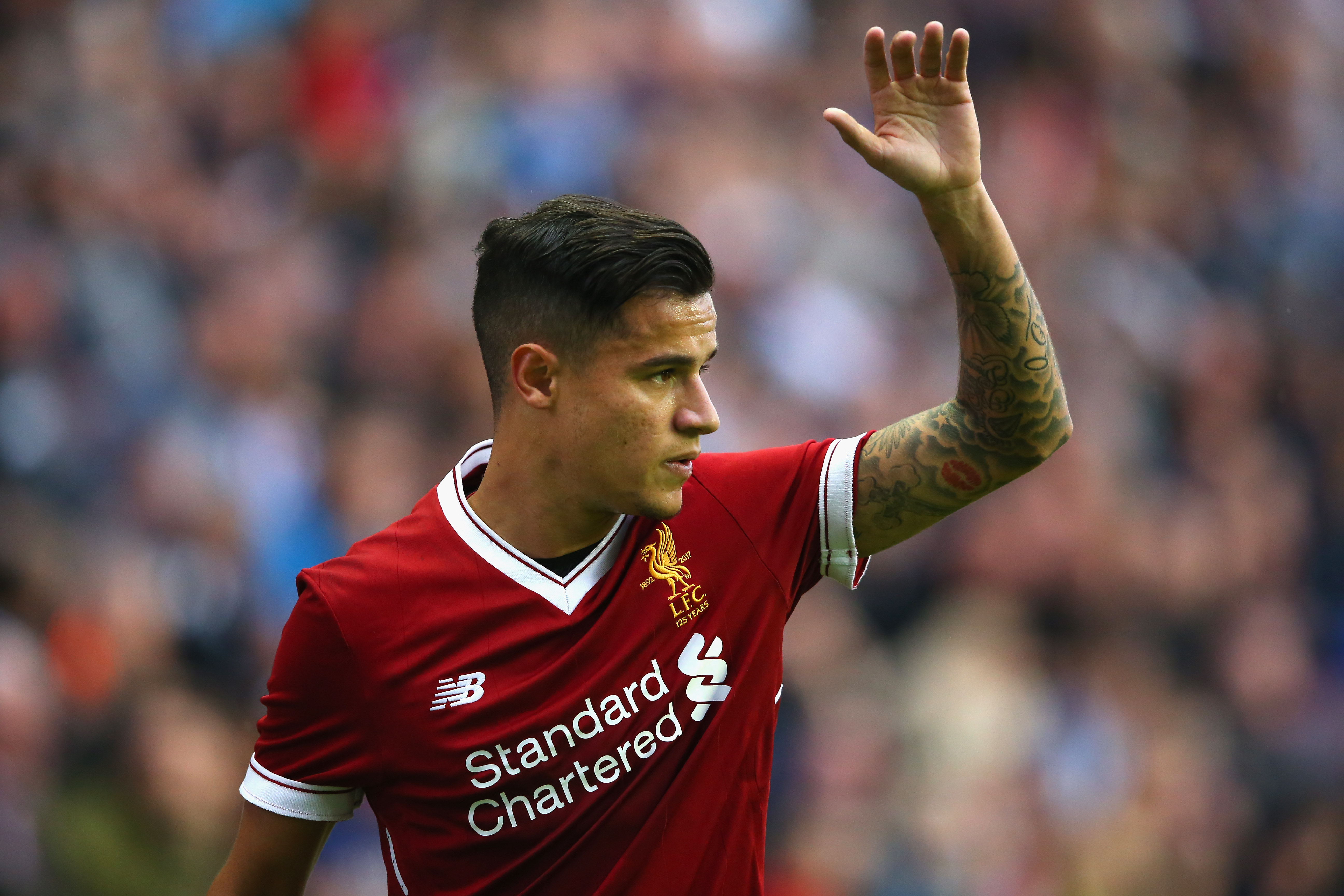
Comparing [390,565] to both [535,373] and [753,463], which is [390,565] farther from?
[753,463]

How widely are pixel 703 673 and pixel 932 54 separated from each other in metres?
1.10

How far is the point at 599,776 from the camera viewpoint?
228 cm

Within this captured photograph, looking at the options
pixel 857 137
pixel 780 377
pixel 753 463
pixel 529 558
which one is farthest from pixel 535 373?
pixel 780 377

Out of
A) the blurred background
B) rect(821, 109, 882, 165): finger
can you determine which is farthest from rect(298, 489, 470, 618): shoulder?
the blurred background

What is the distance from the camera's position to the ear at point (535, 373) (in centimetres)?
237

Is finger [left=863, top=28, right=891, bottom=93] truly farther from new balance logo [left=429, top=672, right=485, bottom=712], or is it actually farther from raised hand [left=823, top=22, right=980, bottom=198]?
new balance logo [left=429, top=672, right=485, bottom=712]

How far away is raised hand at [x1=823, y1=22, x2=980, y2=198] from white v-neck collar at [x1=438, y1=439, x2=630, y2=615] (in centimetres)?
77

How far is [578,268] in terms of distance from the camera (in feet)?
7.48

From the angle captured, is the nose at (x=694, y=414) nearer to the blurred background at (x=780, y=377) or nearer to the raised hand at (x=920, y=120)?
the raised hand at (x=920, y=120)

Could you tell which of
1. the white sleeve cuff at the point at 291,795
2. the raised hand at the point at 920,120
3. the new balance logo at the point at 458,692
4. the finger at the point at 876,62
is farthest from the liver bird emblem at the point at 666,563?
the finger at the point at 876,62

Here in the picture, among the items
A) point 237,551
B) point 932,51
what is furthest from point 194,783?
point 932,51

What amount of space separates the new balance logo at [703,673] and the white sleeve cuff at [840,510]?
0.84 ft

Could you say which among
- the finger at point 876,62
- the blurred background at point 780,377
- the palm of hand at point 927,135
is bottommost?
the blurred background at point 780,377

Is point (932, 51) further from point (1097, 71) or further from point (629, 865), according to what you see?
point (1097, 71)
